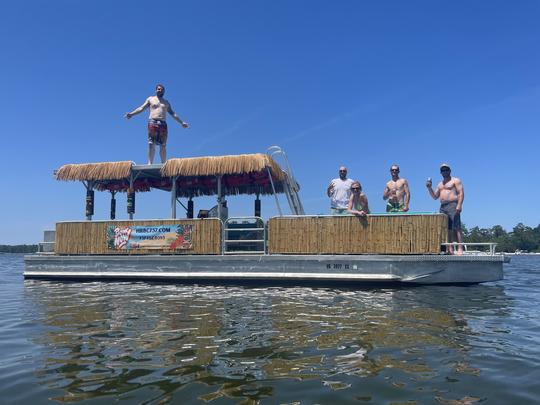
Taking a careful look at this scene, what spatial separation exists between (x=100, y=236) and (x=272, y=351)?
1017cm

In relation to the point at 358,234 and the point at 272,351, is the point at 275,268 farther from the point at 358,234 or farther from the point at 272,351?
the point at 272,351

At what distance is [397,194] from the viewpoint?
11.4 m

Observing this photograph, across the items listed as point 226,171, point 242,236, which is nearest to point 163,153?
point 226,171

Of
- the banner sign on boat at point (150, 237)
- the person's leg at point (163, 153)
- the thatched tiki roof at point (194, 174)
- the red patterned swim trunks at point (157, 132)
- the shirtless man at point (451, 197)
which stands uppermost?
the red patterned swim trunks at point (157, 132)

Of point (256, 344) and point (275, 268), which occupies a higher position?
point (275, 268)

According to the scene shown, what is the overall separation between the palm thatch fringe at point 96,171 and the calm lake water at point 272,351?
5.81 m

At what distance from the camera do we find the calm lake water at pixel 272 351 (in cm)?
356

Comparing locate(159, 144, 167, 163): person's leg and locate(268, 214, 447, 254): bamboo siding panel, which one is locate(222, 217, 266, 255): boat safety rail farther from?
locate(159, 144, 167, 163): person's leg

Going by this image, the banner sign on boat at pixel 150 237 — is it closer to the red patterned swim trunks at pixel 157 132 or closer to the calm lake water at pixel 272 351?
the red patterned swim trunks at pixel 157 132

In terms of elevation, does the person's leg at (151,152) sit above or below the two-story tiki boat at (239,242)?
above

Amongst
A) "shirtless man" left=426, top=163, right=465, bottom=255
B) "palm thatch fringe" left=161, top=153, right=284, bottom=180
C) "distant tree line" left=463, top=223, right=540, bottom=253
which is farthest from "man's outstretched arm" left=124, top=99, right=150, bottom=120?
"distant tree line" left=463, top=223, right=540, bottom=253

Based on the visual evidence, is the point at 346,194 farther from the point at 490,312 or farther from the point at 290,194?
the point at 490,312

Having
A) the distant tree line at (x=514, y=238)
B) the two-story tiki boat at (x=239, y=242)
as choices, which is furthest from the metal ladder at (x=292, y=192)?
the distant tree line at (x=514, y=238)

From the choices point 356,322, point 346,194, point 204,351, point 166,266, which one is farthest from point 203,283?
point 204,351
